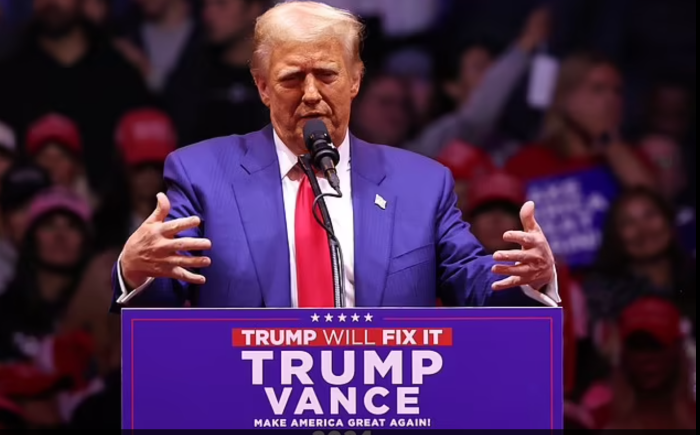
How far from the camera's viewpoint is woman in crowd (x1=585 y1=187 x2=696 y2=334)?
465 centimetres

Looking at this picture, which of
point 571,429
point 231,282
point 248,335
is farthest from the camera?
point 571,429

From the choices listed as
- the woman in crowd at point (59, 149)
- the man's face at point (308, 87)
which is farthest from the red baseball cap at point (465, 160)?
the man's face at point (308, 87)

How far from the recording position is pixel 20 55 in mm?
4656

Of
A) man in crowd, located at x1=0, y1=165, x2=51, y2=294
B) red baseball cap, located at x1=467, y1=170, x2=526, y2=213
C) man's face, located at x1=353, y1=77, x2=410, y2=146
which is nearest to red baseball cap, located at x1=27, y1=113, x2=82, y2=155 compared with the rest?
man in crowd, located at x1=0, y1=165, x2=51, y2=294

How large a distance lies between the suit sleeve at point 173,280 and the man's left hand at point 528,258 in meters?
0.63

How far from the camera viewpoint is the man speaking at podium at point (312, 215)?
88.4 inches

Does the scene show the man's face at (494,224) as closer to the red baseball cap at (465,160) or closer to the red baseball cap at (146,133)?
the red baseball cap at (465,160)

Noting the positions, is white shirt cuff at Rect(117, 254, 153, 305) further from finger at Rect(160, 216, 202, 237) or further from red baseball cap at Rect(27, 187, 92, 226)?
red baseball cap at Rect(27, 187, 92, 226)

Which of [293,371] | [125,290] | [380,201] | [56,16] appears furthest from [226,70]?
[293,371]

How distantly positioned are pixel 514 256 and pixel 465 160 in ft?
8.57

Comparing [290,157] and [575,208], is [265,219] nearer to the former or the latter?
[290,157]

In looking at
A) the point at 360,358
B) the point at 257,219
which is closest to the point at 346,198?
the point at 257,219

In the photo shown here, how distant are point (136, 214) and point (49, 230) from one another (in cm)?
37

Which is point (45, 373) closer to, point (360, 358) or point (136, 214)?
point (136, 214)
